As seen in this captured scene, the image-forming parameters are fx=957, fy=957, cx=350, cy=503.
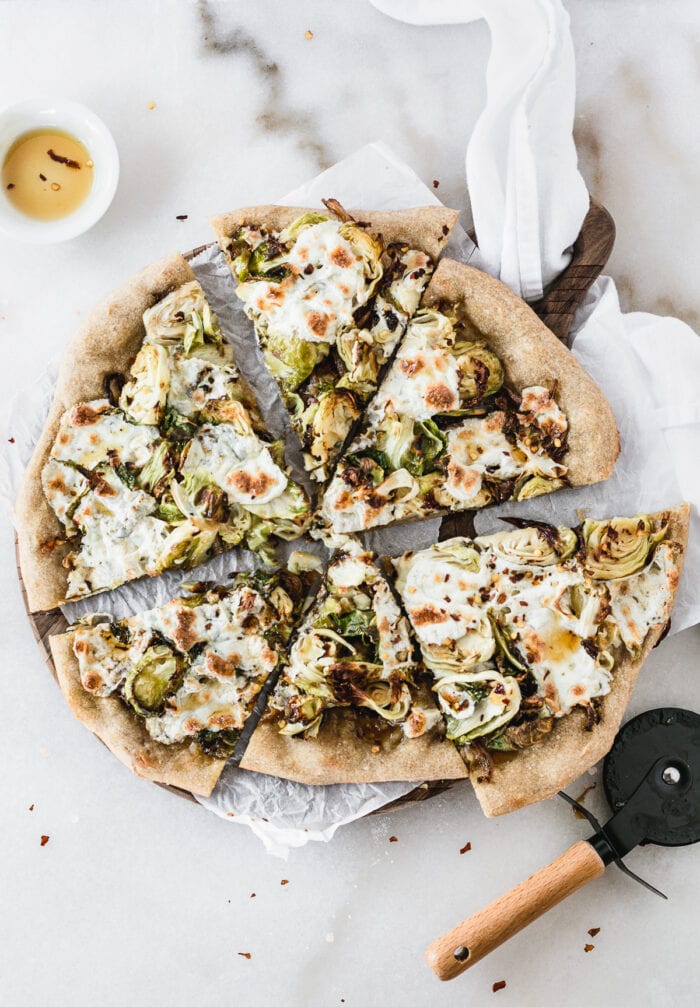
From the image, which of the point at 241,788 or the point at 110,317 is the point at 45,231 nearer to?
the point at 110,317

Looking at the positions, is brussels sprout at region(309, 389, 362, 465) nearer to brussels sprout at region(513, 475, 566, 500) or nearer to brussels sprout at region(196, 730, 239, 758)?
brussels sprout at region(513, 475, 566, 500)

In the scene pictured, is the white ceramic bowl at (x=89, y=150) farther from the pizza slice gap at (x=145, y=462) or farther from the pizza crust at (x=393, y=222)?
the pizza crust at (x=393, y=222)

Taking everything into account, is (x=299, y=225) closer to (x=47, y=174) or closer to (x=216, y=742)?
(x=47, y=174)


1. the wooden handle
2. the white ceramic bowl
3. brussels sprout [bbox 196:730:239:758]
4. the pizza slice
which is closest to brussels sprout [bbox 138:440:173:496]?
the pizza slice

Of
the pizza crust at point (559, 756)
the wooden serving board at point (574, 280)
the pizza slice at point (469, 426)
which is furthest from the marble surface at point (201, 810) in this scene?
the pizza slice at point (469, 426)

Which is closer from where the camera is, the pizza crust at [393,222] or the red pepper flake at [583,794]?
the pizza crust at [393,222]

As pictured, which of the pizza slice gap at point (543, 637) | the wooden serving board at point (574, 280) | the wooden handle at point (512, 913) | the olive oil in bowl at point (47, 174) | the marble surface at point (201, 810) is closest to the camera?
the pizza slice gap at point (543, 637)
